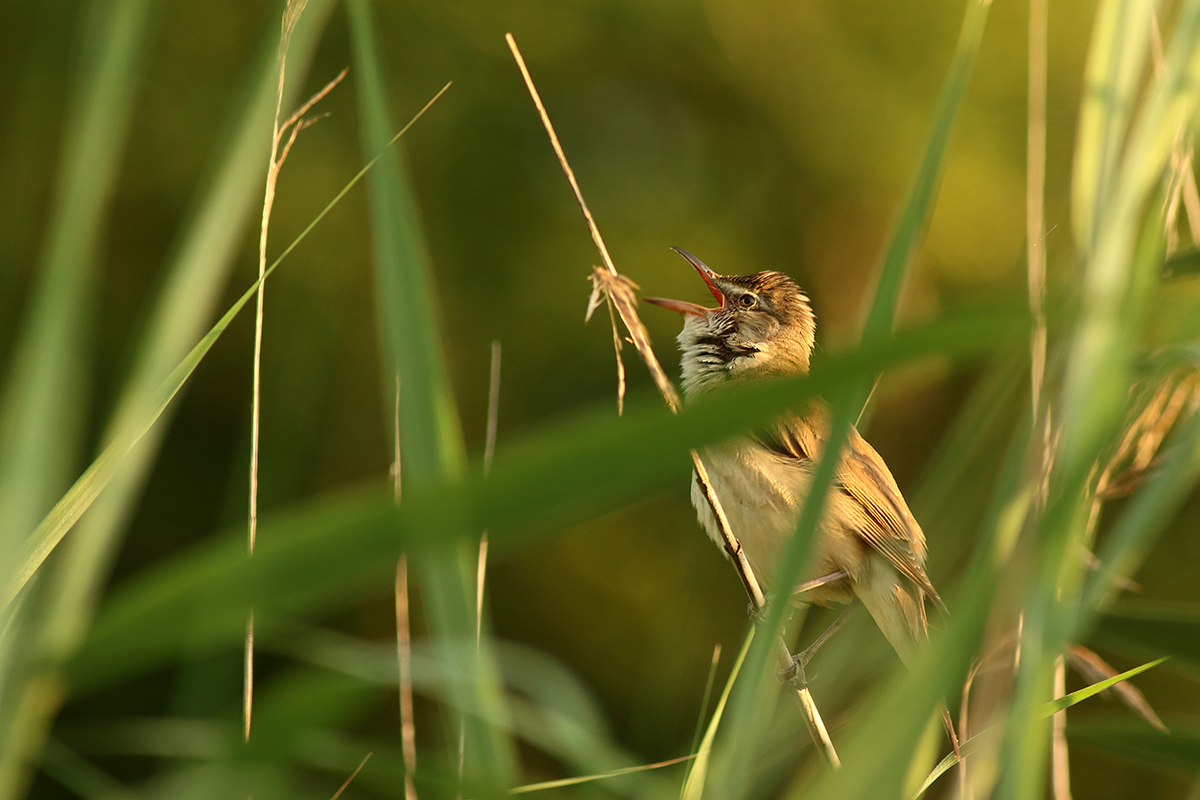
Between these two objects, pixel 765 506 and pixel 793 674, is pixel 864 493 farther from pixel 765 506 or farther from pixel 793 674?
pixel 793 674

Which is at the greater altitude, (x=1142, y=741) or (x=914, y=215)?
(x=914, y=215)

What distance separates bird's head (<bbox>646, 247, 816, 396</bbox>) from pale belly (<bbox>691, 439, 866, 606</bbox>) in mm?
201

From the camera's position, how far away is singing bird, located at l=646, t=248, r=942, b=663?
6.68ft

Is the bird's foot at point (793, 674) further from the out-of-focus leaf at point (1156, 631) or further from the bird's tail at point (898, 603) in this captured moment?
the out-of-focus leaf at point (1156, 631)

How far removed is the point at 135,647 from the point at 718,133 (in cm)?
483

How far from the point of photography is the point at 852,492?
2166mm

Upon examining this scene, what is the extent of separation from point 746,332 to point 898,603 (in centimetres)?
80

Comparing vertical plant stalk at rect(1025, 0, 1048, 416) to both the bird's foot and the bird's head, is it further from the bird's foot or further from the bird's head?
the bird's head

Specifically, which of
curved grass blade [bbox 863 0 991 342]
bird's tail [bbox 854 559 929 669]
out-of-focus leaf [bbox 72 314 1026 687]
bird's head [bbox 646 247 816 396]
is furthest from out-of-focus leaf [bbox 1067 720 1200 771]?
bird's head [bbox 646 247 816 396]

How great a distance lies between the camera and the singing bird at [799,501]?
6.68 ft

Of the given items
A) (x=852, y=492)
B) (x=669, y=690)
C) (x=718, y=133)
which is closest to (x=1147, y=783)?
(x=852, y=492)

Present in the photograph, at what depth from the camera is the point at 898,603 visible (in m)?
2.07

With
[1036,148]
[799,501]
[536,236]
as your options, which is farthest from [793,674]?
[536,236]

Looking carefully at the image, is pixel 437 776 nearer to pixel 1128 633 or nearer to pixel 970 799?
pixel 970 799
